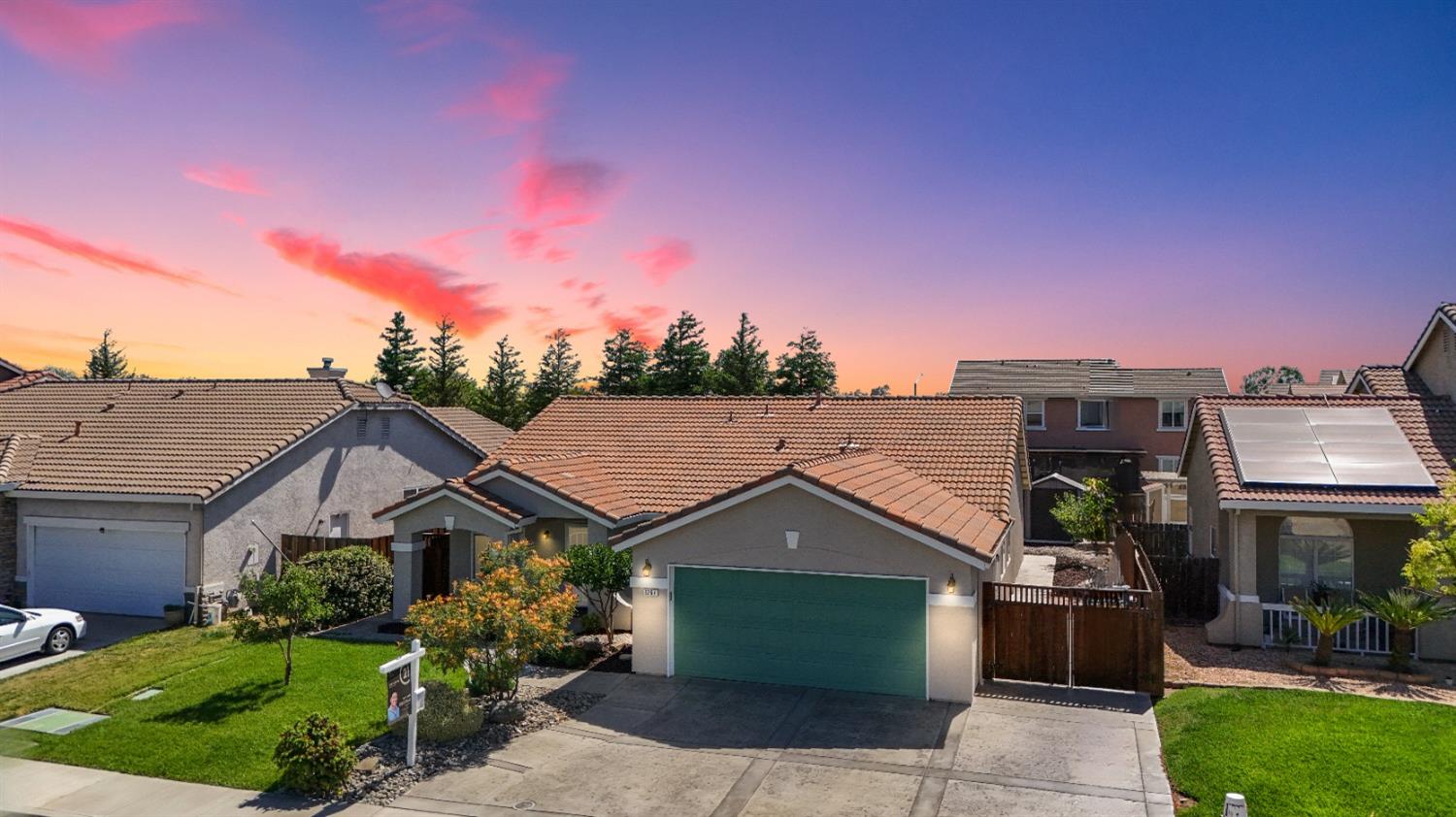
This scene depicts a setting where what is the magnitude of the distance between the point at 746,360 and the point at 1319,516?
53.4 m

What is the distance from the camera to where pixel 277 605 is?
45.8 feet

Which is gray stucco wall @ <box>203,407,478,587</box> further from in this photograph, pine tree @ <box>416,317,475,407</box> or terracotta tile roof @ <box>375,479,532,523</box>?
pine tree @ <box>416,317,475,407</box>

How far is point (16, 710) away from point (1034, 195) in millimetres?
21688

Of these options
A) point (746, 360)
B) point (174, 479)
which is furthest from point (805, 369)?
point (174, 479)

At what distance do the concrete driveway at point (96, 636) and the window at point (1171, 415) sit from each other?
38.9 metres

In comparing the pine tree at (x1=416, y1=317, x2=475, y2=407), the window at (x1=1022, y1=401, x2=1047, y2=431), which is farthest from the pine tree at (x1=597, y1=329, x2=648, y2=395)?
the window at (x1=1022, y1=401, x2=1047, y2=431)

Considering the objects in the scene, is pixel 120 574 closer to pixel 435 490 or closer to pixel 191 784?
pixel 435 490

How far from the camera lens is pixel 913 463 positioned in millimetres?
20141

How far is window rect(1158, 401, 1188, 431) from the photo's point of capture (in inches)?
1610

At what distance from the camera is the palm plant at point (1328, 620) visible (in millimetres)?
15383

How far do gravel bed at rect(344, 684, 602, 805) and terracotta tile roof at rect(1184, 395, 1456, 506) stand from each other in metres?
12.7

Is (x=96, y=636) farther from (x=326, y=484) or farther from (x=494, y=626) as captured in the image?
(x=494, y=626)

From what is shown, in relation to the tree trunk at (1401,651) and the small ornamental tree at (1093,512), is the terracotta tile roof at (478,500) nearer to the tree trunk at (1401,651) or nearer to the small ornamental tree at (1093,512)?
the tree trunk at (1401,651)

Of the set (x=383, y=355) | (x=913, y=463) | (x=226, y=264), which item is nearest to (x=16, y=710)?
(x=226, y=264)
